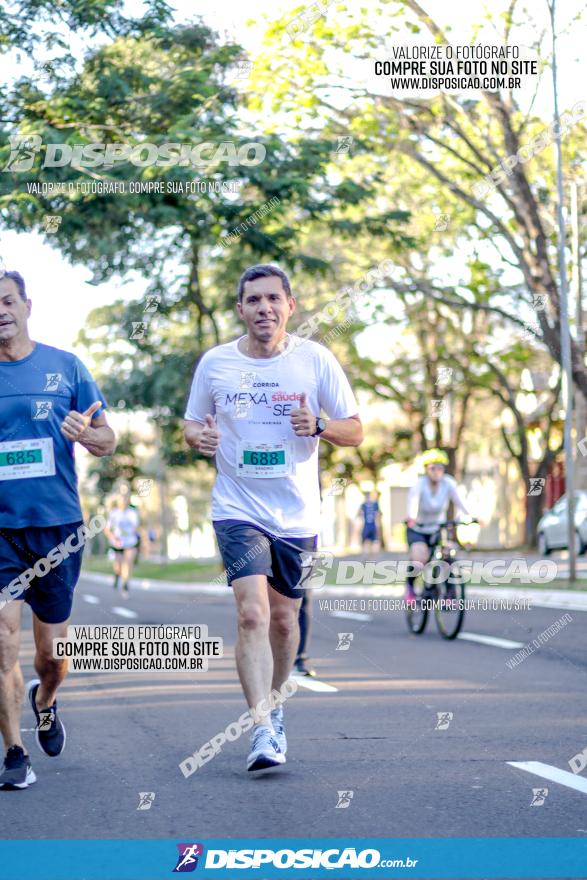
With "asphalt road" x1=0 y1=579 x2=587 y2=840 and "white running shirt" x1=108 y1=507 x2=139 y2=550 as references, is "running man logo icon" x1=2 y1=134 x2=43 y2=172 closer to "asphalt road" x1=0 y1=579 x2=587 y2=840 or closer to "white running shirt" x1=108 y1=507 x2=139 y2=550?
"asphalt road" x1=0 y1=579 x2=587 y2=840

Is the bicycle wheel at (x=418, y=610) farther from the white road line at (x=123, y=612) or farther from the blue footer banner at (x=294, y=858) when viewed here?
the blue footer banner at (x=294, y=858)

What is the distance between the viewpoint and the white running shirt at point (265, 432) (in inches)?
270

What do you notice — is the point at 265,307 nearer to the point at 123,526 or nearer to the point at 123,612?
the point at 123,612

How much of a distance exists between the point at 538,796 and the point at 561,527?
28.7 meters

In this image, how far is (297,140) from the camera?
68.7 feet

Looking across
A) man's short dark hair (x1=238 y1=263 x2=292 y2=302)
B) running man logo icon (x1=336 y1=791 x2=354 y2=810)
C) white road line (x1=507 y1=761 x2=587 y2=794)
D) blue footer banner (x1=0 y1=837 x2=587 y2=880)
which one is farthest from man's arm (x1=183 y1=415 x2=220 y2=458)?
blue footer banner (x1=0 y1=837 x2=587 y2=880)

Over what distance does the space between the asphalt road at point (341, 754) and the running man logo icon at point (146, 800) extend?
3cm

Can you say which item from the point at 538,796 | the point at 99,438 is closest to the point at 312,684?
the point at 99,438

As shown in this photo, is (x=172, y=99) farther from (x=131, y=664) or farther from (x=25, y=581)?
(x=25, y=581)

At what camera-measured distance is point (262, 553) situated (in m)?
6.78

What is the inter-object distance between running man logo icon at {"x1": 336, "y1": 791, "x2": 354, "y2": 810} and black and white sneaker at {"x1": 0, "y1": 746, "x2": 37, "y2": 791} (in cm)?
129


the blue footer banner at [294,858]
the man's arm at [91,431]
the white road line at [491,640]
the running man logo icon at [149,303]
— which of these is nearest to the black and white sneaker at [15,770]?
the blue footer banner at [294,858]

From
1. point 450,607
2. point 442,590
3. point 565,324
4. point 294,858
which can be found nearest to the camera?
point 294,858

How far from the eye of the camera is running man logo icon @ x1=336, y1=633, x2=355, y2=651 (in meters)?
13.8
